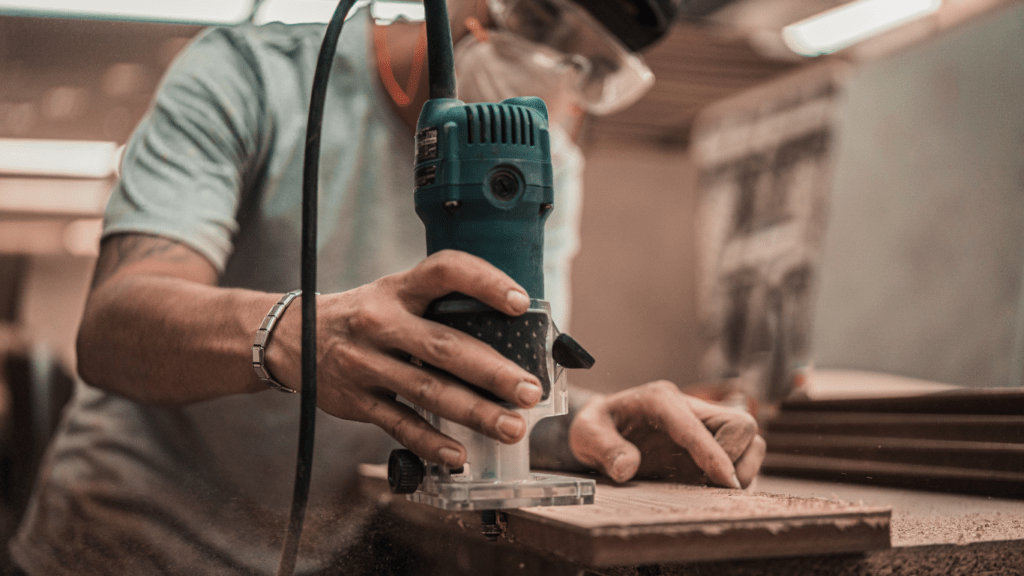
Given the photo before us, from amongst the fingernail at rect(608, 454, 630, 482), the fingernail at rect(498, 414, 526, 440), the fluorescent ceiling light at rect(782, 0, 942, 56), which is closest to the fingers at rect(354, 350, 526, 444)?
the fingernail at rect(498, 414, 526, 440)

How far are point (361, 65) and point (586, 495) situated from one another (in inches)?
25.3

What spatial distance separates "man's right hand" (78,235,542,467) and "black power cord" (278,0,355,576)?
0.04 feet

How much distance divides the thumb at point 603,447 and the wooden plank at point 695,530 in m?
0.18

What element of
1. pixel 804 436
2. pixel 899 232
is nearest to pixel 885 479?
pixel 804 436

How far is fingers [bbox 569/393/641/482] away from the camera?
0.69 meters

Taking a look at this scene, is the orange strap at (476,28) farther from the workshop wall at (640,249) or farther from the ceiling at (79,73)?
the workshop wall at (640,249)

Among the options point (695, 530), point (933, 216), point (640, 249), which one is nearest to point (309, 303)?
point (695, 530)

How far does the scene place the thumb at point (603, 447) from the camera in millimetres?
689

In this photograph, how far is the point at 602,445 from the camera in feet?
2.37

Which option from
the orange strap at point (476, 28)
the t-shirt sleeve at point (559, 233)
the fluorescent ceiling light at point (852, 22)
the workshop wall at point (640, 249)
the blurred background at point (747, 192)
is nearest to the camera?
the blurred background at point (747, 192)

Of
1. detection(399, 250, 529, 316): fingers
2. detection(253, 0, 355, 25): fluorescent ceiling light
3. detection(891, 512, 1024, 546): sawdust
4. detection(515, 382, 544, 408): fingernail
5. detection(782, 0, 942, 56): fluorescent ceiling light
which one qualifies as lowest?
detection(891, 512, 1024, 546): sawdust

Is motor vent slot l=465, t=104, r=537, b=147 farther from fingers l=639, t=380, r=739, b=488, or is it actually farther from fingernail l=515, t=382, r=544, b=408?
fingers l=639, t=380, r=739, b=488

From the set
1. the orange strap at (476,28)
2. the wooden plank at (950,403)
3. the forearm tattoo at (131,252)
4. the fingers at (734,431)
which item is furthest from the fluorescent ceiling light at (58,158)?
the wooden plank at (950,403)

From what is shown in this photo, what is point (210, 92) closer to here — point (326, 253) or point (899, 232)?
point (326, 253)
